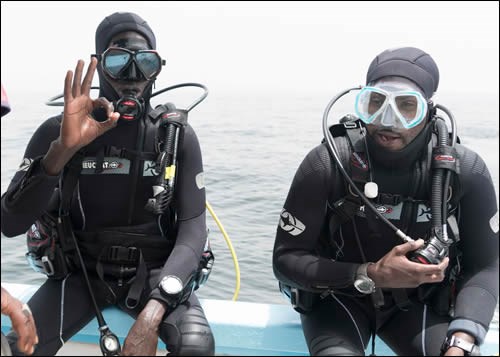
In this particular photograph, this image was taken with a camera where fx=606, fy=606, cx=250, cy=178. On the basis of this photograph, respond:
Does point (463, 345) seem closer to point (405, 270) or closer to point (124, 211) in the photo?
point (405, 270)

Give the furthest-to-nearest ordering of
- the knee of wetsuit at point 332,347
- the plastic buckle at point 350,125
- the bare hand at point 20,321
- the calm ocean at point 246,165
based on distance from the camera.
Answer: the calm ocean at point 246,165
the plastic buckle at point 350,125
the knee of wetsuit at point 332,347
the bare hand at point 20,321

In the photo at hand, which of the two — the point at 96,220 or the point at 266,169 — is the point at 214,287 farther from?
the point at 266,169

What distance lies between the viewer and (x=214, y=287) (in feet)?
12.6

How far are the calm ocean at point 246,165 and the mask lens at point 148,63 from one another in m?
1.51

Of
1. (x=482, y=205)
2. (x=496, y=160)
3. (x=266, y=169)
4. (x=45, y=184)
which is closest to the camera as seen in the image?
(x=45, y=184)

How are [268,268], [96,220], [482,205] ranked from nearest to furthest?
[482,205]
[96,220]
[268,268]

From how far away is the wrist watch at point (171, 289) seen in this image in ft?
7.04

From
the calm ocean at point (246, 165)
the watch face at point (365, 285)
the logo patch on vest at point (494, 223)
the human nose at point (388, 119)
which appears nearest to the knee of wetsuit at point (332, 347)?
the watch face at point (365, 285)

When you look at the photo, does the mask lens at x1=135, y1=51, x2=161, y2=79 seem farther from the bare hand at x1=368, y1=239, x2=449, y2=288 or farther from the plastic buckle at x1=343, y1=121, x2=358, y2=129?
the bare hand at x1=368, y1=239, x2=449, y2=288

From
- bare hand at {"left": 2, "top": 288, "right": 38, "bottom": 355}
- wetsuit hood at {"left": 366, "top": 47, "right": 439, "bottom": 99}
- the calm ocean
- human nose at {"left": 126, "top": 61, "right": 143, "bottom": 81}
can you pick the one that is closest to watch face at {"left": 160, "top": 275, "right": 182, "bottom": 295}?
bare hand at {"left": 2, "top": 288, "right": 38, "bottom": 355}

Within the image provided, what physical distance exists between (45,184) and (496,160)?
861cm

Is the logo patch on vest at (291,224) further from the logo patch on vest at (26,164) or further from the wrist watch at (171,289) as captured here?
the logo patch on vest at (26,164)

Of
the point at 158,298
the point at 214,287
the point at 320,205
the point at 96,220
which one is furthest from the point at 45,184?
the point at 214,287

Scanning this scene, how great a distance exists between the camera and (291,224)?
223cm
